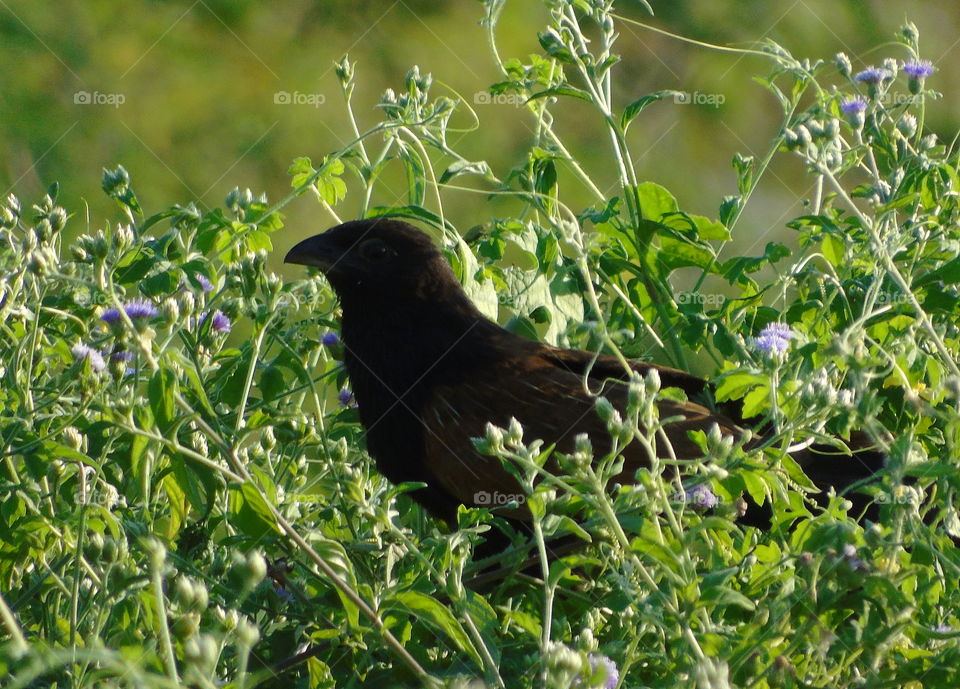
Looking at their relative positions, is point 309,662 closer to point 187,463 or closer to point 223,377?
point 187,463

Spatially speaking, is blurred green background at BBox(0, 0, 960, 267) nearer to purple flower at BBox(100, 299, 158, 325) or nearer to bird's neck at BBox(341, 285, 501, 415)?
bird's neck at BBox(341, 285, 501, 415)

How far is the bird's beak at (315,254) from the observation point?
2.54 meters

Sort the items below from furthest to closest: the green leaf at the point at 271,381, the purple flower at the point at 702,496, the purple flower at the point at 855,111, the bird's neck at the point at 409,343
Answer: the bird's neck at the point at 409,343 → the purple flower at the point at 855,111 → the green leaf at the point at 271,381 → the purple flower at the point at 702,496

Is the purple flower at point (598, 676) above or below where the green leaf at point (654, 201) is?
below

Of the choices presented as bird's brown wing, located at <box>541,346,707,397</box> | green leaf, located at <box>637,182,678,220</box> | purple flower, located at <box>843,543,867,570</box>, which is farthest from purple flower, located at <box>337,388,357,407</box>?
purple flower, located at <box>843,543,867,570</box>

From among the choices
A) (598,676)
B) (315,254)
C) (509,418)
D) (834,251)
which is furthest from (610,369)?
(598,676)

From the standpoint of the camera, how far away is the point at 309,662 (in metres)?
1.60

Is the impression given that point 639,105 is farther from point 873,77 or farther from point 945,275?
point 945,275

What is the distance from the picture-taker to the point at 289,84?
443cm

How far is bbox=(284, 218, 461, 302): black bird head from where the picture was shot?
8.48 feet

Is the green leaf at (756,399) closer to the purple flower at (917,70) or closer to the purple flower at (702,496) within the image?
the purple flower at (702,496)

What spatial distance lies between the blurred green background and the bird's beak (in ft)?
5.48

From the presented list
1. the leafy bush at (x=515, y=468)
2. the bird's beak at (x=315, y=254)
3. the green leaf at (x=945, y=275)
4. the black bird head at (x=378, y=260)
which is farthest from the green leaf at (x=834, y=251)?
the bird's beak at (x=315, y=254)

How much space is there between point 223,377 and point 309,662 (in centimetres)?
60
